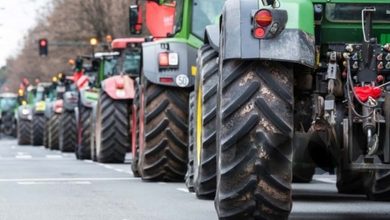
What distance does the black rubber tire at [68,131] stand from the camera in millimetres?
35656

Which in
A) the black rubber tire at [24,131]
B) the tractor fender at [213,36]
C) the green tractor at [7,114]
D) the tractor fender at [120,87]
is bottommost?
the green tractor at [7,114]

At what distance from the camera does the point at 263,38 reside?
28.3ft

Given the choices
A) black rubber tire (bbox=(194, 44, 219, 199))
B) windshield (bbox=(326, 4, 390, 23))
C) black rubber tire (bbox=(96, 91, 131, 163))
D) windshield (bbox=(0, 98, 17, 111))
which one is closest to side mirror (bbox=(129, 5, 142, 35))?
black rubber tire (bbox=(194, 44, 219, 199))

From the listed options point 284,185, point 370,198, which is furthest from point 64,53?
point 284,185

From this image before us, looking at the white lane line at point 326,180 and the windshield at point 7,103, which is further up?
the white lane line at point 326,180

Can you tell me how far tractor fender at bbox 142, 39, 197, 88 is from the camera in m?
17.1

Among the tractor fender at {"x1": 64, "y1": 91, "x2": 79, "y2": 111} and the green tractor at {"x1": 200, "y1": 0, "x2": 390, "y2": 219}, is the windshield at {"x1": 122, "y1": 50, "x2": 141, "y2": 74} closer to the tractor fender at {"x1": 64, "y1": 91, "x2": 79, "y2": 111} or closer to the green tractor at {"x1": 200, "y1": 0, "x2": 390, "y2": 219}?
the tractor fender at {"x1": 64, "y1": 91, "x2": 79, "y2": 111}

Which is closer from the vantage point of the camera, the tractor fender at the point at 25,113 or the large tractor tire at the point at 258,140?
the large tractor tire at the point at 258,140

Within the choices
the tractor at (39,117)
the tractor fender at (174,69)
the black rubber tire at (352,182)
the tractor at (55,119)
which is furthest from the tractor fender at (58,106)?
the black rubber tire at (352,182)

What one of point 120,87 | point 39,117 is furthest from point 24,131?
point 120,87

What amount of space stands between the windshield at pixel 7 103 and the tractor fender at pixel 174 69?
222 feet

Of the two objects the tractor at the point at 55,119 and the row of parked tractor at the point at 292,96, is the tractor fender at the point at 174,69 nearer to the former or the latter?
the row of parked tractor at the point at 292,96

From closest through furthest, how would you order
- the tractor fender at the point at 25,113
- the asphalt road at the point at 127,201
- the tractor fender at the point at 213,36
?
1. the asphalt road at the point at 127,201
2. the tractor fender at the point at 213,36
3. the tractor fender at the point at 25,113

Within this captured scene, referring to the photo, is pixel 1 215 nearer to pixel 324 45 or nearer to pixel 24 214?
pixel 24 214
